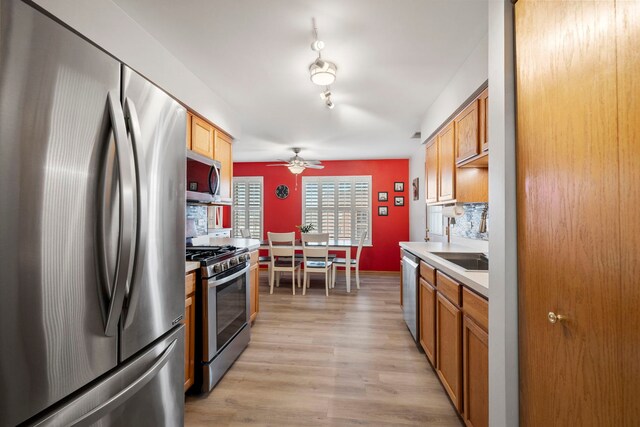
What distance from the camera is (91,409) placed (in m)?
0.79

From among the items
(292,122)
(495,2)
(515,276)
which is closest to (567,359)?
(515,276)

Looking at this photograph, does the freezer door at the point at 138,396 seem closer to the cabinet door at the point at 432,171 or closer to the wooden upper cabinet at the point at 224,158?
the wooden upper cabinet at the point at 224,158

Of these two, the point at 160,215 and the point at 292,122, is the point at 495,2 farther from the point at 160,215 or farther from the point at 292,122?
the point at 292,122

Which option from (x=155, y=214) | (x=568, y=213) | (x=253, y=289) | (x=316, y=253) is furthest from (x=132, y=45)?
(x=316, y=253)

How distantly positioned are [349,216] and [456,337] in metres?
4.61

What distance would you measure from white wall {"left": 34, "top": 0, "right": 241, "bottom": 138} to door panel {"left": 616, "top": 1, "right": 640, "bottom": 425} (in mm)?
2137

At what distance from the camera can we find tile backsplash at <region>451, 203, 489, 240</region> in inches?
112

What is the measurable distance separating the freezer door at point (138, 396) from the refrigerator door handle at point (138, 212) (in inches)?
6.9

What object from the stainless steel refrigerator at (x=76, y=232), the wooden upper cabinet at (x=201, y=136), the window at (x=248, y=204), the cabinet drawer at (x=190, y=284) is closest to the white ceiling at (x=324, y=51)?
the wooden upper cabinet at (x=201, y=136)

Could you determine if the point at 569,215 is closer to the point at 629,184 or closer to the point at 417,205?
the point at 629,184

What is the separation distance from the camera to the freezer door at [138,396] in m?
0.75

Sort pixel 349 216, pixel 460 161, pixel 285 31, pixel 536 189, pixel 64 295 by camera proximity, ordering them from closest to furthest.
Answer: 1. pixel 64 295
2. pixel 536 189
3. pixel 285 31
4. pixel 460 161
5. pixel 349 216

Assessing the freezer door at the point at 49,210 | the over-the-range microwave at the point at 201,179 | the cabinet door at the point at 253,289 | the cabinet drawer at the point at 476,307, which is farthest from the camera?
the cabinet door at the point at 253,289

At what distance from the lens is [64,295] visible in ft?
2.38
